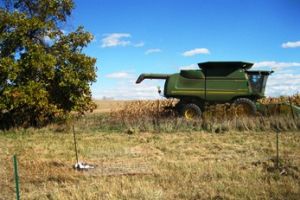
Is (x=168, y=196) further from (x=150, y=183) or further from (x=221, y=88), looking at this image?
(x=221, y=88)

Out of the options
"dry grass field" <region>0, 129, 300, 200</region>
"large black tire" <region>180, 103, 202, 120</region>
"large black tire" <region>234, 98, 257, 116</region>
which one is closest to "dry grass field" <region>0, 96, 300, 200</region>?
"dry grass field" <region>0, 129, 300, 200</region>

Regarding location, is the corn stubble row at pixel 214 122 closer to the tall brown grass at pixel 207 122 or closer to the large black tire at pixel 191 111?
the tall brown grass at pixel 207 122

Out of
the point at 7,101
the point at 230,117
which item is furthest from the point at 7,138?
the point at 230,117

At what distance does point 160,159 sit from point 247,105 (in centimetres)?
942

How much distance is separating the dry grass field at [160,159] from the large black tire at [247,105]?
61 centimetres

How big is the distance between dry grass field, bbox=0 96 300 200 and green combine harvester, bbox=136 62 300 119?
2.90 ft

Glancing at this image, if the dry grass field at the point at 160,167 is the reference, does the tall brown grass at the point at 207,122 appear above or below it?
above

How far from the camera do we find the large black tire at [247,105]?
19375mm

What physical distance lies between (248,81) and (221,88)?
3.94ft

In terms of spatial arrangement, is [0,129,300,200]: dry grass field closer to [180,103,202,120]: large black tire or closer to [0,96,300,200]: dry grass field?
[0,96,300,200]: dry grass field

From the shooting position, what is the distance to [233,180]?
8523mm

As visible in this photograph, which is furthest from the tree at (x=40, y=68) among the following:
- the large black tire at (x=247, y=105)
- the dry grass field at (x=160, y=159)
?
the large black tire at (x=247, y=105)

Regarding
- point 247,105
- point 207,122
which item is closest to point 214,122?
point 207,122

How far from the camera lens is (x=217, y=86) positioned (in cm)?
1994
